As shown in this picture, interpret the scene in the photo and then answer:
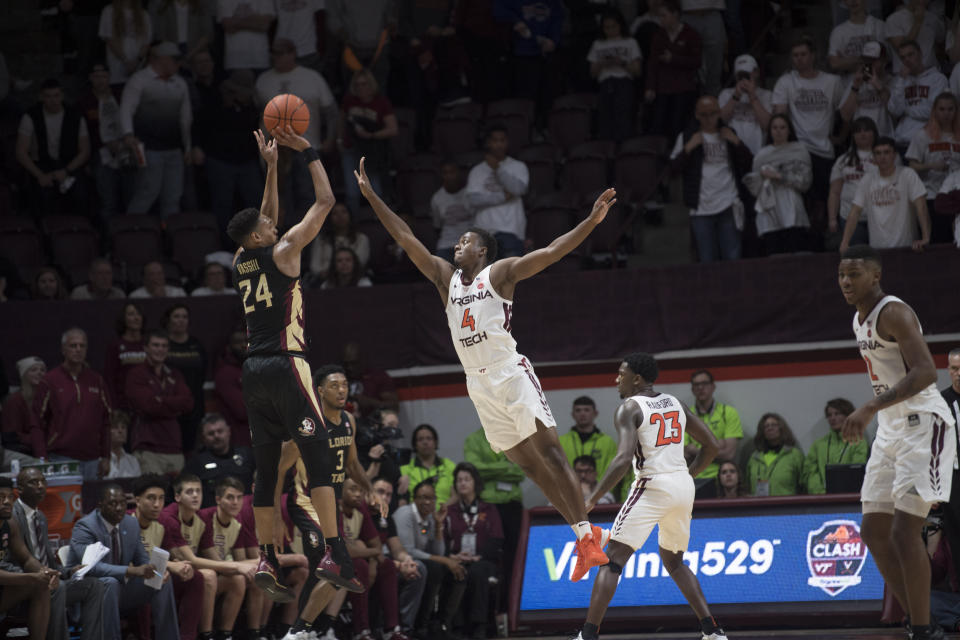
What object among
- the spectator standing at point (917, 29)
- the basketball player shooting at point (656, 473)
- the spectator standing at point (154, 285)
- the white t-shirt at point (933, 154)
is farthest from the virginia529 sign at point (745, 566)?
the spectator standing at point (917, 29)

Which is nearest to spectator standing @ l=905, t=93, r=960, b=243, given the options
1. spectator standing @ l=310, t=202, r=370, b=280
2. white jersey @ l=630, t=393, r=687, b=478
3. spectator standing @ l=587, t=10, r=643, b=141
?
spectator standing @ l=587, t=10, r=643, b=141

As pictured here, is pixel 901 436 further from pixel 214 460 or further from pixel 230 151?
pixel 230 151

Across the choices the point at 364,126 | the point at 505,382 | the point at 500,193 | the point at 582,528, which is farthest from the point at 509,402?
the point at 364,126

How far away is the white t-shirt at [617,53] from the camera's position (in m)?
15.3

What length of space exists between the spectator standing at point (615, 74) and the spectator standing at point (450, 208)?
86.6 inches

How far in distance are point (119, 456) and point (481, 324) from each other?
585 centimetres

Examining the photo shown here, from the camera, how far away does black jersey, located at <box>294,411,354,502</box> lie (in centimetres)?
851

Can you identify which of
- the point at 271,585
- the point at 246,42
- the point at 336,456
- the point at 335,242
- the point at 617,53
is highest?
the point at 246,42

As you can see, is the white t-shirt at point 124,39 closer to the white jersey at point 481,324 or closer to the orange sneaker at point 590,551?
the white jersey at point 481,324

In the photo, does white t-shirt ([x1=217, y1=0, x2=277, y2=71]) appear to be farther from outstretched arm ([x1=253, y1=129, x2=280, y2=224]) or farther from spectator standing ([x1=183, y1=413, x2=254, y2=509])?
outstretched arm ([x1=253, y1=129, x2=280, y2=224])

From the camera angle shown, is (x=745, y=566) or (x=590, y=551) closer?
(x=590, y=551)

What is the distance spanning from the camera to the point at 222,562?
1075 centimetres

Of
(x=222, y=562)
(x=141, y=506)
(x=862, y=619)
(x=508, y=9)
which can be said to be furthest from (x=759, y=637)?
(x=508, y=9)

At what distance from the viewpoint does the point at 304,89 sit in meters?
15.1
